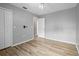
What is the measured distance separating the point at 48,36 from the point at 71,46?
760mm

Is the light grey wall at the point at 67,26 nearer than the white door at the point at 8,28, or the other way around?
the white door at the point at 8,28

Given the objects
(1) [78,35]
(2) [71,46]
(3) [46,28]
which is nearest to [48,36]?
(3) [46,28]

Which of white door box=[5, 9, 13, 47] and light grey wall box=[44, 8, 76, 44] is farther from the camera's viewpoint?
light grey wall box=[44, 8, 76, 44]

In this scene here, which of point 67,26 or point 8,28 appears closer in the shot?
point 8,28

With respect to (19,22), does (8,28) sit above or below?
below

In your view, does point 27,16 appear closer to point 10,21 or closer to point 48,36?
point 10,21

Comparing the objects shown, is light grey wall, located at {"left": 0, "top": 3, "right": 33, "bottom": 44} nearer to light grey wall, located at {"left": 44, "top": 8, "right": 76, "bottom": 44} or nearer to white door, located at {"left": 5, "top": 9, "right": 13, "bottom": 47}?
white door, located at {"left": 5, "top": 9, "right": 13, "bottom": 47}

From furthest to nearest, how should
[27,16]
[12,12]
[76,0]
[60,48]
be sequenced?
[60,48] → [27,16] → [12,12] → [76,0]

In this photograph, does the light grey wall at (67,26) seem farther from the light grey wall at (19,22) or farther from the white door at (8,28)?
the white door at (8,28)

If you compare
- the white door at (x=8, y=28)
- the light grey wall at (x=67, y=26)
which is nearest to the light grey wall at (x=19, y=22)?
the white door at (x=8, y=28)

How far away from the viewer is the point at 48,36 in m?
2.04

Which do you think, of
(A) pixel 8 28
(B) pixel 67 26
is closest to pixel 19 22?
(A) pixel 8 28

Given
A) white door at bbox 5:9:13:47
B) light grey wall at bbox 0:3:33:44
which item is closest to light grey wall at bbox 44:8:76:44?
light grey wall at bbox 0:3:33:44

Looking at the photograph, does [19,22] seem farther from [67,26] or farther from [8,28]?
[67,26]
